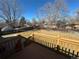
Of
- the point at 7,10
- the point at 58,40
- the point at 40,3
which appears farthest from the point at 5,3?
the point at 58,40

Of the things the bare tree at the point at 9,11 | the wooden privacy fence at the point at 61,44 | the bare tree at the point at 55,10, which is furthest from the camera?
the bare tree at the point at 55,10

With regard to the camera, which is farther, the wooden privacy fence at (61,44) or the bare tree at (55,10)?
the bare tree at (55,10)

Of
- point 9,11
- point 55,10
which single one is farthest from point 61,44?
point 9,11

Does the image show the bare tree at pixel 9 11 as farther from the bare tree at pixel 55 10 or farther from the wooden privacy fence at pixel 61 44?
the wooden privacy fence at pixel 61 44

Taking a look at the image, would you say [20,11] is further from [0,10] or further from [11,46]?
[11,46]

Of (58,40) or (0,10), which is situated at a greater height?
(0,10)

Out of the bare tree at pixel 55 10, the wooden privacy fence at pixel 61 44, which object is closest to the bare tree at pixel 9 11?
the bare tree at pixel 55 10

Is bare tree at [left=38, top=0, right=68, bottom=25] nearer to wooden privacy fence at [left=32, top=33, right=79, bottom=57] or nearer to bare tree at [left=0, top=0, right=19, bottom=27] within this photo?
bare tree at [left=0, top=0, right=19, bottom=27]

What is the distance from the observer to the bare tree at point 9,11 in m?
16.8

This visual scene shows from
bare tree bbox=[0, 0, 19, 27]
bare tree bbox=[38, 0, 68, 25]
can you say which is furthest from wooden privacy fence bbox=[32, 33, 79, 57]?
bare tree bbox=[0, 0, 19, 27]

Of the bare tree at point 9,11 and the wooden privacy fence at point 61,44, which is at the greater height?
the bare tree at point 9,11

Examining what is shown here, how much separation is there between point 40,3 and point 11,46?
679 inches

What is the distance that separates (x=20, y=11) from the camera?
1889cm

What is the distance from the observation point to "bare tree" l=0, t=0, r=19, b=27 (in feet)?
55.1
